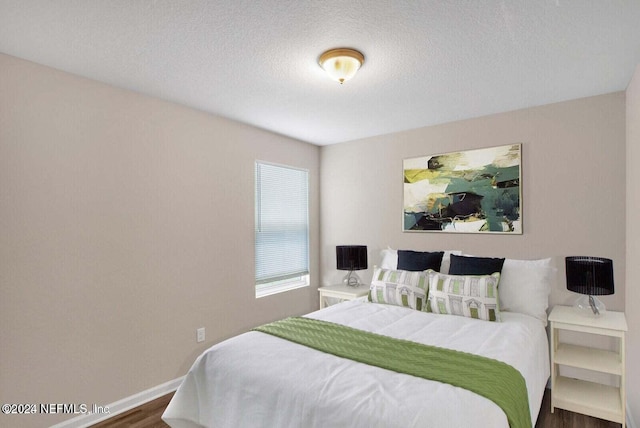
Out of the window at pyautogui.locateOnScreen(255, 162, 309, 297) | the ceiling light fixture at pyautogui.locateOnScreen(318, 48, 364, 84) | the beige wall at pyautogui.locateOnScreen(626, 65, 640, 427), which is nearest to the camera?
the ceiling light fixture at pyautogui.locateOnScreen(318, 48, 364, 84)

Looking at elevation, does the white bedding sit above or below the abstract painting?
below

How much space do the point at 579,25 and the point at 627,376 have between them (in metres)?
2.42

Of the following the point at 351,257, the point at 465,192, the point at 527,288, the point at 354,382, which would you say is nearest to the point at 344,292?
the point at 351,257

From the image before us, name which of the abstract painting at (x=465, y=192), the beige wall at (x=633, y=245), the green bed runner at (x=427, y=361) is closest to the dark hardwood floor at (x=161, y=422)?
the beige wall at (x=633, y=245)

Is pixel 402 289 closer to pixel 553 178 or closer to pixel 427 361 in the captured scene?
pixel 427 361

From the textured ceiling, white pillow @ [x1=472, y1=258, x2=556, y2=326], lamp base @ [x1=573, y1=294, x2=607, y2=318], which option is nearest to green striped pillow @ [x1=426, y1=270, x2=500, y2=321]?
white pillow @ [x1=472, y1=258, x2=556, y2=326]

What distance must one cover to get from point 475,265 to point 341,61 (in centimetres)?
195

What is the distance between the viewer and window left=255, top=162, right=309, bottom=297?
12.4ft

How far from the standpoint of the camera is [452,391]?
5.12 feet

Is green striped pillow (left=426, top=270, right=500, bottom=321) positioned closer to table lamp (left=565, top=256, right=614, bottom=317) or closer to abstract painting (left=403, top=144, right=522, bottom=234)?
table lamp (left=565, top=256, right=614, bottom=317)

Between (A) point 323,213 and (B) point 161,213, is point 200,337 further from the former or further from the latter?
(A) point 323,213

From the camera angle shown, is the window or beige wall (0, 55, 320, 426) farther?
the window

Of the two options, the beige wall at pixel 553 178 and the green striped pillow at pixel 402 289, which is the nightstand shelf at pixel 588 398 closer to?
the beige wall at pixel 553 178

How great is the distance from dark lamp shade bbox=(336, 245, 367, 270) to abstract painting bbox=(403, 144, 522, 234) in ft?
1.86
